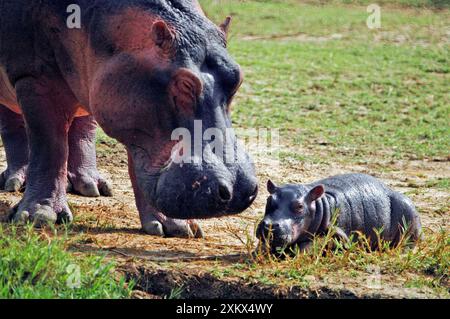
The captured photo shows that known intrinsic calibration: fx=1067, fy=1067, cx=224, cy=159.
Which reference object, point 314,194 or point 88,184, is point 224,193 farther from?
point 88,184

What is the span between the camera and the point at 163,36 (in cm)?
554

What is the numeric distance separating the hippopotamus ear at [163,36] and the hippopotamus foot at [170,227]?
1.28 m

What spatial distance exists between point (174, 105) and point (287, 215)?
905 mm

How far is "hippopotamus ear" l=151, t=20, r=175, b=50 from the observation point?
18.1 feet

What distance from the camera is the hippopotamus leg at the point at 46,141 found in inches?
247

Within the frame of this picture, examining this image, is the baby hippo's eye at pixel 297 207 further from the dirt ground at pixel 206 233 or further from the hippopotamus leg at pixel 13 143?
the hippopotamus leg at pixel 13 143

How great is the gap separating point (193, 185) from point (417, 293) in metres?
1.23

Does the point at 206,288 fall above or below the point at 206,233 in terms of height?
above

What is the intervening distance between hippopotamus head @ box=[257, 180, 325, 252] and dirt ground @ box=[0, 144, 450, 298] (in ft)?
0.47

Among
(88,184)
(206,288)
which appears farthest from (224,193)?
(88,184)
